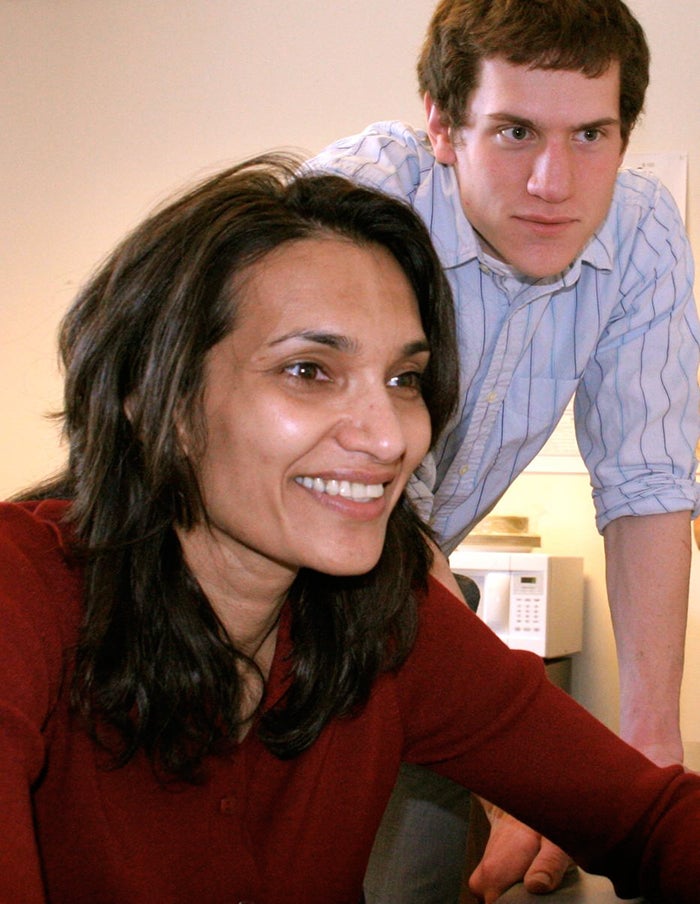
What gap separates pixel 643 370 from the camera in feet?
5.19

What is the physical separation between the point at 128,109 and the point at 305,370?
9.69ft

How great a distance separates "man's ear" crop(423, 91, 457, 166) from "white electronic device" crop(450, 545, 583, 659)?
Result: 1.50m

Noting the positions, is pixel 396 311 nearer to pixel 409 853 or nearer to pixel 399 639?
pixel 399 639

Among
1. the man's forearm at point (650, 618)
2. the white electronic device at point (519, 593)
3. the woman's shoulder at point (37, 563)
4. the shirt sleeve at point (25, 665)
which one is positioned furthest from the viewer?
the white electronic device at point (519, 593)

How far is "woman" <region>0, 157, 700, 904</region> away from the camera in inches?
36.7

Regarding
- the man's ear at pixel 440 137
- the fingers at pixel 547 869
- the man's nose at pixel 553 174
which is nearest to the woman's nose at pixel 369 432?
the fingers at pixel 547 869

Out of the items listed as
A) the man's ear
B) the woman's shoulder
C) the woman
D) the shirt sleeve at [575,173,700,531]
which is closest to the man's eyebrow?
the man's ear

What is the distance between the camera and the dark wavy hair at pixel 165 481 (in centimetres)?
95

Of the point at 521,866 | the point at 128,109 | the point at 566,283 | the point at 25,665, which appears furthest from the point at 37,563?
the point at 128,109

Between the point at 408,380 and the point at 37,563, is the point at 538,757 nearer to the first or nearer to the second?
the point at 408,380

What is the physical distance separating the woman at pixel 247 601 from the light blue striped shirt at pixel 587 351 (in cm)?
41

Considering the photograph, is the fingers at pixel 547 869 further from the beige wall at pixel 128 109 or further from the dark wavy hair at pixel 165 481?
the beige wall at pixel 128 109

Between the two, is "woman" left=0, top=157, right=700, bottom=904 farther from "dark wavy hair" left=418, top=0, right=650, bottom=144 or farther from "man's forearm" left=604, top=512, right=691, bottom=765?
"dark wavy hair" left=418, top=0, right=650, bottom=144

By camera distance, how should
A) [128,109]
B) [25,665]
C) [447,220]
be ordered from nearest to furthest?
[25,665] → [447,220] → [128,109]
